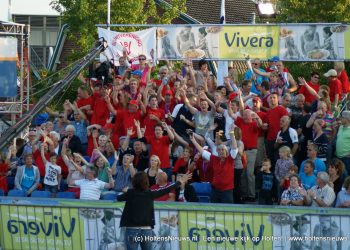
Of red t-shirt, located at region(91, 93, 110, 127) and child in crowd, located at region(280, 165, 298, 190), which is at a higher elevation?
red t-shirt, located at region(91, 93, 110, 127)

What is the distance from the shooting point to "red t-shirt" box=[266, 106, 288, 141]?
17.2 metres

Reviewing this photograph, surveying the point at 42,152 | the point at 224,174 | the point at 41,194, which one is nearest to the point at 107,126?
the point at 42,152

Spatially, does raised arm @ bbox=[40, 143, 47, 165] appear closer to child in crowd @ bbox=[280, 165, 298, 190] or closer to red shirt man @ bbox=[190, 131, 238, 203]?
red shirt man @ bbox=[190, 131, 238, 203]

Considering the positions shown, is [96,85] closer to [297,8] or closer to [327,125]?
[327,125]

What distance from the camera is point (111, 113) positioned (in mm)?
19109

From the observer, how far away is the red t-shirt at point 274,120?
17234mm

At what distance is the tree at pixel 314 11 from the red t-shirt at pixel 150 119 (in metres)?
16.0

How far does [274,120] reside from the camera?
56.7ft

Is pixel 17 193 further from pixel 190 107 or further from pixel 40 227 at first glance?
pixel 190 107

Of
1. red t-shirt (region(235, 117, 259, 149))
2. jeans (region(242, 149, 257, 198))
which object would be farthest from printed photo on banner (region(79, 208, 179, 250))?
red t-shirt (region(235, 117, 259, 149))

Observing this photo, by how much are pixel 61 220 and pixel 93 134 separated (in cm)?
429

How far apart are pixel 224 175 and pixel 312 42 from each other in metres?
5.52

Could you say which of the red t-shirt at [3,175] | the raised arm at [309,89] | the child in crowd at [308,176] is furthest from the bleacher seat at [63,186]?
the raised arm at [309,89]

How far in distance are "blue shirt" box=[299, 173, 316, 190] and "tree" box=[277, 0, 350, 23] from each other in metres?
18.3
